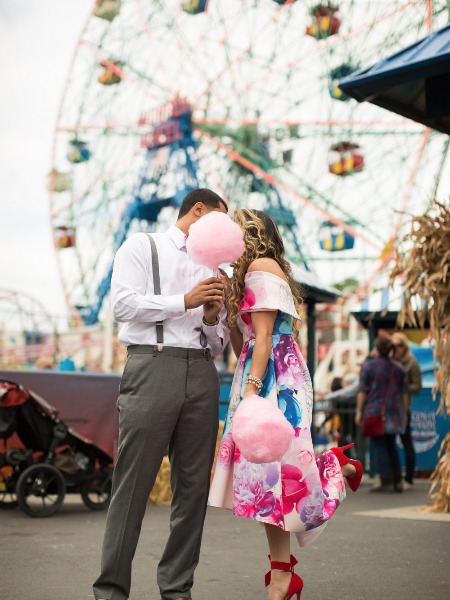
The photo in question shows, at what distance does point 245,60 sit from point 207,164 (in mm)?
3717

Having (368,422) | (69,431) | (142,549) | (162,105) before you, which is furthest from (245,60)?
(142,549)

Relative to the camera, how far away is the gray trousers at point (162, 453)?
12.2 ft

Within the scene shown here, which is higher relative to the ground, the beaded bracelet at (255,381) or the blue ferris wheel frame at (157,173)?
the blue ferris wheel frame at (157,173)

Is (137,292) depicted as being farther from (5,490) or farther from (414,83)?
(5,490)

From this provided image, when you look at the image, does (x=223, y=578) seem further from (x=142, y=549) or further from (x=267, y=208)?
(x=267, y=208)

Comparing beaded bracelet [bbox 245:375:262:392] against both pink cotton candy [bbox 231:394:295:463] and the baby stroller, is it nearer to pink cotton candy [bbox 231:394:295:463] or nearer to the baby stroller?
pink cotton candy [bbox 231:394:295:463]

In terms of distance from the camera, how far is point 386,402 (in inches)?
397

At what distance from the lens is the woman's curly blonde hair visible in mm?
3951

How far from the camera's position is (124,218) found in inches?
1267

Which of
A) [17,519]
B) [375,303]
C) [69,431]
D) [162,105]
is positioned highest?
[162,105]

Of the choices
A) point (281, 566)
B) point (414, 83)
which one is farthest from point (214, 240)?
point (414, 83)

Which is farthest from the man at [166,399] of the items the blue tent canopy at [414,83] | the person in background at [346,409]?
the person in background at [346,409]

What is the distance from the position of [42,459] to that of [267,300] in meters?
4.17

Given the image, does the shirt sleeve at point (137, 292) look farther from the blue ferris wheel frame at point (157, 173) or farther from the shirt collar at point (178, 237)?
the blue ferris wheel frame at point (157, 173)
